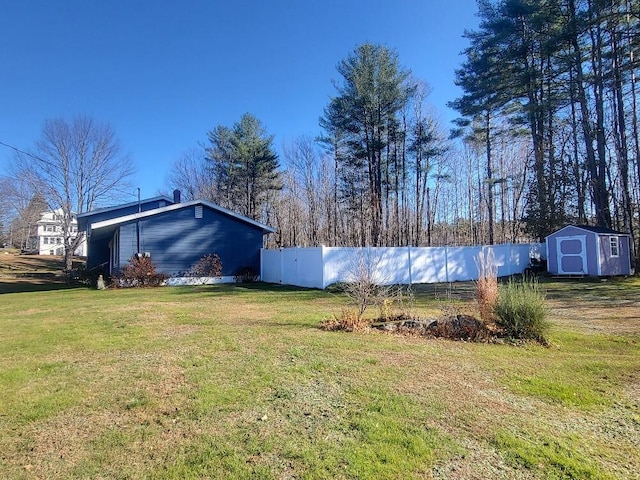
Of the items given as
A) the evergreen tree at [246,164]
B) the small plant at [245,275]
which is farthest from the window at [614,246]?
the evergreen tree at [246,164]

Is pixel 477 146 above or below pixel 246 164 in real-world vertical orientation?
above

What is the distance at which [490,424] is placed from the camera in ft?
9.77

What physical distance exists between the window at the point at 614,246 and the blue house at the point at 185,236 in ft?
51.1

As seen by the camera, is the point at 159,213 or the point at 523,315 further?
the point at 159,213

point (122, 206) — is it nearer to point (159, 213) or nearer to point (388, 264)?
point (159, 213)

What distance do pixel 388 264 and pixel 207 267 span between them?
26.9 feet

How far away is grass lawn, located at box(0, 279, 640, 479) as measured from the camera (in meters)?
2.43

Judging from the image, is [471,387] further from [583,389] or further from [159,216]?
[159,216]

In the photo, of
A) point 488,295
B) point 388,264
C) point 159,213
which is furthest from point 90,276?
point 488,295

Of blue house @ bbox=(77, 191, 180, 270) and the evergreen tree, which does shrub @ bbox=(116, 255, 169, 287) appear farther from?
the evergreen tree

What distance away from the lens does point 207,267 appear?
690 inches

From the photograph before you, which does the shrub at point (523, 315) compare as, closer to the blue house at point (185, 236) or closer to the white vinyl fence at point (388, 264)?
the white vinyl fence at point (388, 264)

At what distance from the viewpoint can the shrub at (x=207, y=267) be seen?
56.6ft

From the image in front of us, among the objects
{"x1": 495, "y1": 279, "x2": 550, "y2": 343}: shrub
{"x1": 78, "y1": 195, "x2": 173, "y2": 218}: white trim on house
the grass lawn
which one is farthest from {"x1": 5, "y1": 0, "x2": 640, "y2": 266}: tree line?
the grass lawn
